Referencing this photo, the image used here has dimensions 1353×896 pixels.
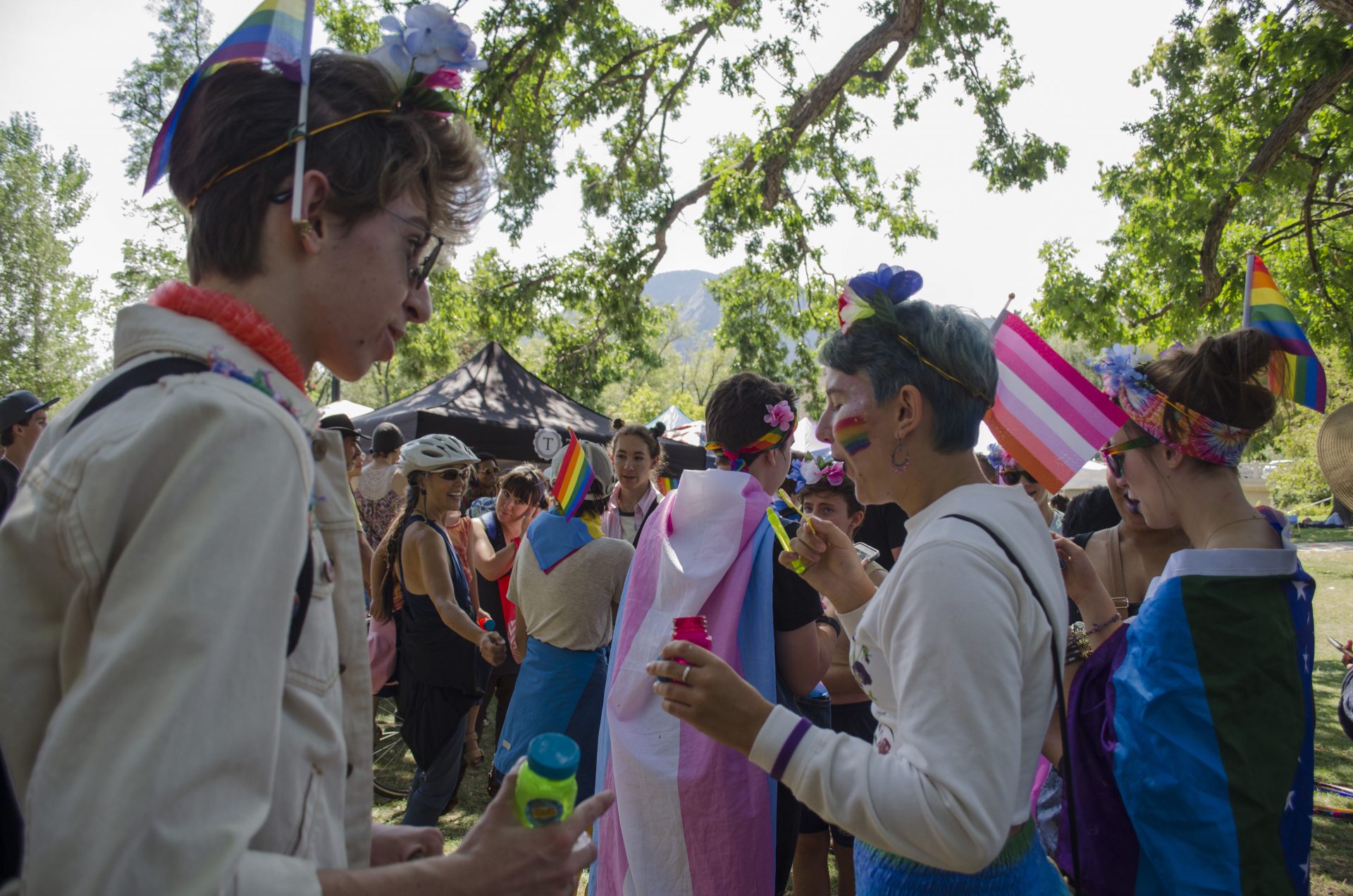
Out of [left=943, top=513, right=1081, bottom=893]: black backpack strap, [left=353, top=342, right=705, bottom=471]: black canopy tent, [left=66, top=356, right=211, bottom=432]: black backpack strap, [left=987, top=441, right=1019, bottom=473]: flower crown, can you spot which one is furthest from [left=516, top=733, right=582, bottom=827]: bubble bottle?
[left=353, top=342, right=705, bottom=471]: black canopy tent

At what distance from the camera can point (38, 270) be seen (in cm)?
2702

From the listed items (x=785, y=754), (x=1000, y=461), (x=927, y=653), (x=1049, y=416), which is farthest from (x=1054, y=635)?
(x=1000, y=461)

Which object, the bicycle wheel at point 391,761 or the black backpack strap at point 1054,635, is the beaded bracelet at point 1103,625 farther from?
the bicycle wheel at point 391,761

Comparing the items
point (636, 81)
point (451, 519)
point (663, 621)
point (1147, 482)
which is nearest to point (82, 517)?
point (663, 621)

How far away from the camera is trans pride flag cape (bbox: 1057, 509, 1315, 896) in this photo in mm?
1789

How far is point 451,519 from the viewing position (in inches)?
254

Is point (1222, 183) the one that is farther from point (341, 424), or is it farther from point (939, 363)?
point (341, 424)

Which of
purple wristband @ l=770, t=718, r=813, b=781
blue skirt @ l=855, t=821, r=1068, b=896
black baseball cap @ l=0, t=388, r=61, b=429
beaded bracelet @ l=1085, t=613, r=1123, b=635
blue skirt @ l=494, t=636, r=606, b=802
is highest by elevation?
black baseball cap @ l=0, t=388, r=61, b=429

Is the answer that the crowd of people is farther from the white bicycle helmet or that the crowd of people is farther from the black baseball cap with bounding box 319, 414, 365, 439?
the black baseball cap with bounding box 319, 414, 365, 439

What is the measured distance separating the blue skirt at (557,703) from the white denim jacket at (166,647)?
9.50 feet

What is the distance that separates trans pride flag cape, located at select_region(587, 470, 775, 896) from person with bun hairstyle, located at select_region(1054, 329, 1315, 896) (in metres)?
0.91

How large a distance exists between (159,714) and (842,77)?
959 cm

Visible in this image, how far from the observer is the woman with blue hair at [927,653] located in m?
1.32

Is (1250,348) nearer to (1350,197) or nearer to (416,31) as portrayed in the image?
(416,31)
